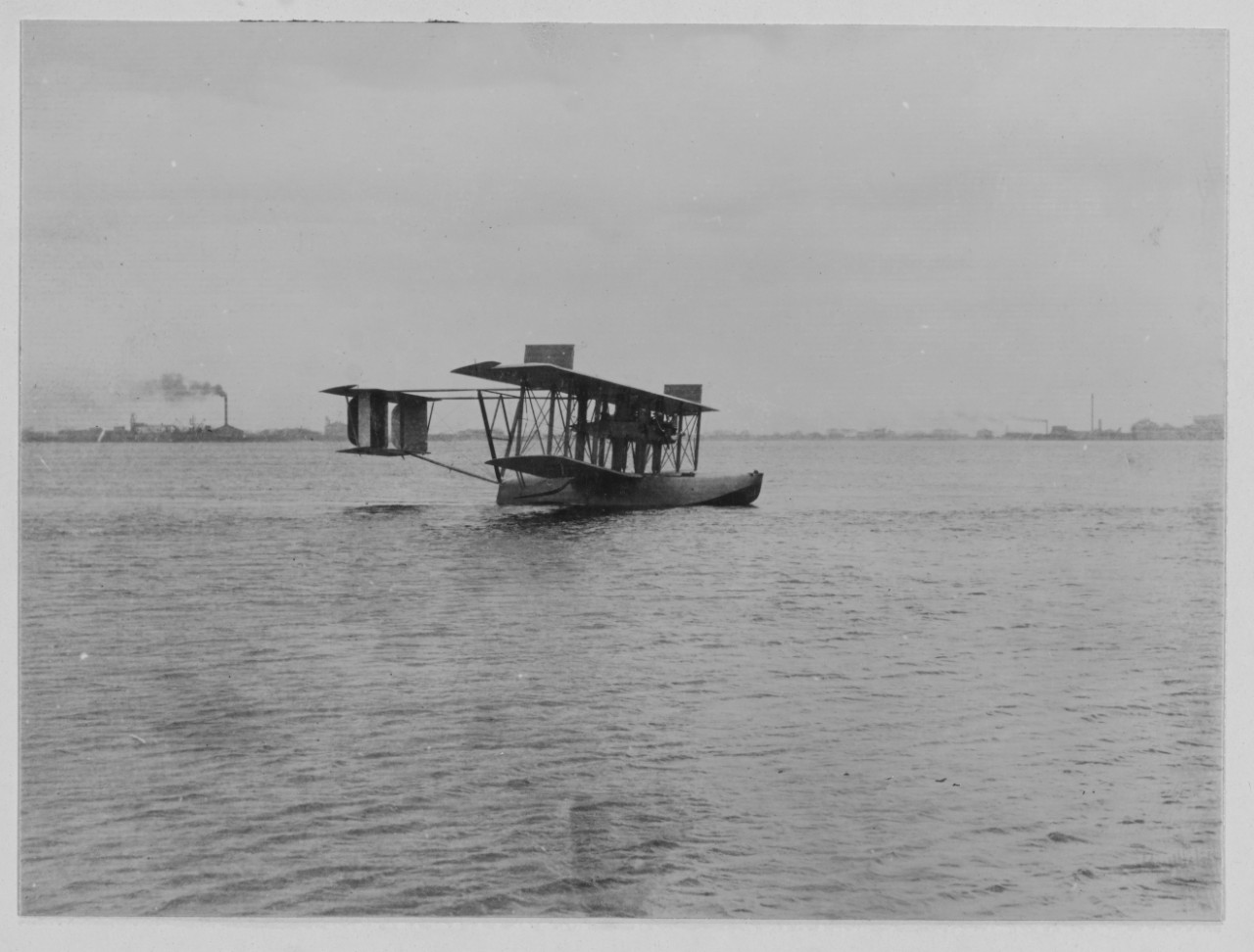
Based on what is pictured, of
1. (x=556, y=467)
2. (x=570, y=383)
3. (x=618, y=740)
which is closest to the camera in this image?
(x=618, y=740)

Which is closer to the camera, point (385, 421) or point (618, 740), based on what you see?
point (618, 740)

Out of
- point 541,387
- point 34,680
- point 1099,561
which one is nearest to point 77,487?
point 541,387

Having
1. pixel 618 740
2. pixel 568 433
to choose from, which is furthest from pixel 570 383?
pixel 618 740

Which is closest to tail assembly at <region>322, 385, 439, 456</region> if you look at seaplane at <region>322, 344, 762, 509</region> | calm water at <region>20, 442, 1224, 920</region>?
seaplane at <region>322, 344, 762, 509</region>

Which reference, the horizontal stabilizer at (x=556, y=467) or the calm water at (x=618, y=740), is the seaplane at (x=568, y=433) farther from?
the calm water at (x=618, y=740)

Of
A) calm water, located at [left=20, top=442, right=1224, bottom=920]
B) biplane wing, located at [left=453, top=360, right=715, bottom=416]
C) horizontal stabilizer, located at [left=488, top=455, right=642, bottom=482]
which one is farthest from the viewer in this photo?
horizontal stabilizer, located at [left=488, top=455, right=642, bottom=482]

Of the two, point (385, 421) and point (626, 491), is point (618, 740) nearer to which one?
point (385, 421)

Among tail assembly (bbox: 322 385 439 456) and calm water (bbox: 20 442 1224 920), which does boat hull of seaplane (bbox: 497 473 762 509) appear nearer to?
tail assembly (bbox: 322 385 439 456)
